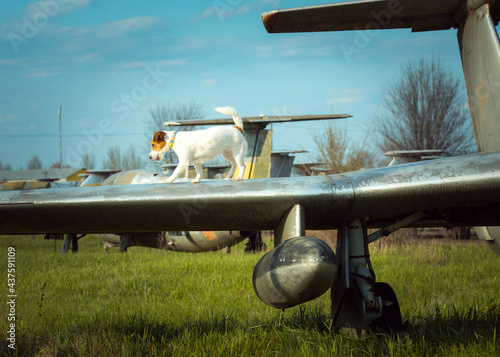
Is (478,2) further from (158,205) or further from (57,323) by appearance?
(57,323)

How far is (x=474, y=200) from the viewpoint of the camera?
3.13 m

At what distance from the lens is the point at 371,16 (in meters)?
3.98

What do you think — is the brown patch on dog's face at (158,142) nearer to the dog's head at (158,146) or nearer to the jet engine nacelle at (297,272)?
the dog's head at (158,146)

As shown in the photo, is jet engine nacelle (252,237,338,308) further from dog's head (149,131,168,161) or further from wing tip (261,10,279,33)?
wing tip (261,10,279,33)

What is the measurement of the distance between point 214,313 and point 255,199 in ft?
8.25

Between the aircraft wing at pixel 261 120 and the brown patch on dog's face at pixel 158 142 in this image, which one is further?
the aircraft wing at pixel 261 120

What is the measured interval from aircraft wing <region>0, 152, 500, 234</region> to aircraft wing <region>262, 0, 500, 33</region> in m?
1.29

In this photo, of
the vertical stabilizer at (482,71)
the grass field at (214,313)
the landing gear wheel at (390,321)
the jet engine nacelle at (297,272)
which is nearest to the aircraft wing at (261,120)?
the grass field at (214,313)

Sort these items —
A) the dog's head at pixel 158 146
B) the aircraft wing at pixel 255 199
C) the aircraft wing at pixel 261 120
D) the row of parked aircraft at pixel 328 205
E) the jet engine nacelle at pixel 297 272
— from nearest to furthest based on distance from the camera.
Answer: the jet engine nacelle at pixel 297 272, the row of parked aircraft at pixel 328 205, the aircraft wing at pixel 255 199, the dog's head at pixel 158 146, the aircraft wing at pixel 261 120

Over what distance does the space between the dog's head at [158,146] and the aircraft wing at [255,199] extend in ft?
0.96

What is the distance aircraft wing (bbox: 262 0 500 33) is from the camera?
3694 millimetres

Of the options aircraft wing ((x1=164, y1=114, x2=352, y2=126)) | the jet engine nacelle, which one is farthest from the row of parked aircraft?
aircraft wing ((x1=164, y1=114, x2=352, y2=126))

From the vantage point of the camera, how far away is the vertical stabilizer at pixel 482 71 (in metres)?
4.05

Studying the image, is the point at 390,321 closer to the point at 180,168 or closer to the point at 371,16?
the point at 180,168
